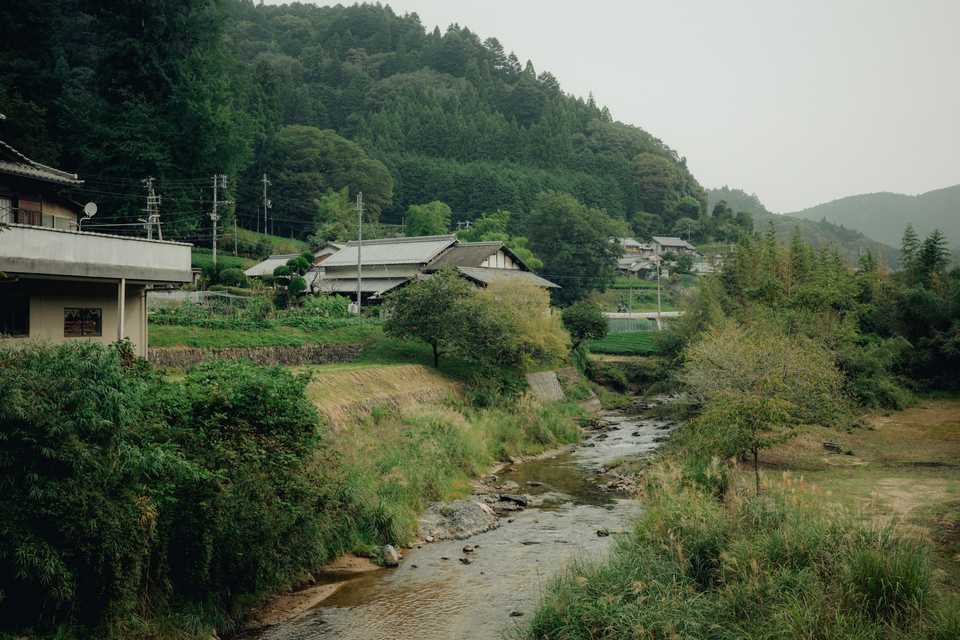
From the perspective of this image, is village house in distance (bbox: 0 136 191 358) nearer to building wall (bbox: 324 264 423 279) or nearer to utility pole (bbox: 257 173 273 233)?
building wall (bbox: 324 264 423 279)

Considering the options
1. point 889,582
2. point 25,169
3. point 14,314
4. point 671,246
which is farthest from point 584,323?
point 671,246

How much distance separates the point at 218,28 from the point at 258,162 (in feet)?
118

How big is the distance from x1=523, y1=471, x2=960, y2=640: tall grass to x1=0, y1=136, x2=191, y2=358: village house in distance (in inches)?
546

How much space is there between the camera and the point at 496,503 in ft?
67.9

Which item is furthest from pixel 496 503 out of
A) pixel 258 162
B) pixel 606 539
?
pixel 258 162

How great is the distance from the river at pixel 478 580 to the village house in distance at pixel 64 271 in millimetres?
9704

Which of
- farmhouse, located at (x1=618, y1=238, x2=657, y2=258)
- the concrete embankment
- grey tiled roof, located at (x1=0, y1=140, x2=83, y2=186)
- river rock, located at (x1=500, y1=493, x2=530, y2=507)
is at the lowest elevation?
river rock, located at (x1=500, y1=493, x2=530, y2=507)

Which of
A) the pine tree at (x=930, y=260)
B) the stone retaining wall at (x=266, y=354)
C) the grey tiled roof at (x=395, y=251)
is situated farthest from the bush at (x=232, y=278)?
the pine tree at (x=930, y=260)

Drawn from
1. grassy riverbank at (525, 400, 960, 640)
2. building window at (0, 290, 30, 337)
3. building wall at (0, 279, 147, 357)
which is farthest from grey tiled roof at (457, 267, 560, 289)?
grassy riverbank at (525, 400, 960, 640)

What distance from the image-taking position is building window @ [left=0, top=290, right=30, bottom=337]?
17.8m

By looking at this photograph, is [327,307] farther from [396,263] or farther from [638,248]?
[638,248]

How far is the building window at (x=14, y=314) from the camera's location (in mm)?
17812

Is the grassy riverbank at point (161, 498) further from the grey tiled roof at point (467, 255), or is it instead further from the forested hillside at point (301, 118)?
the grey tiled roof at point (467, 255)

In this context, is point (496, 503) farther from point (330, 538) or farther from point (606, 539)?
point (330, 538)
